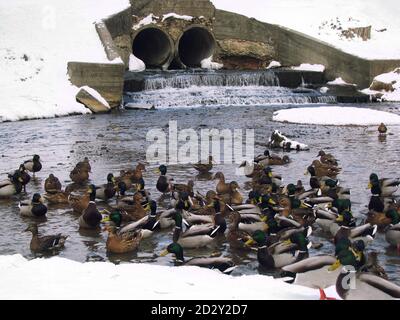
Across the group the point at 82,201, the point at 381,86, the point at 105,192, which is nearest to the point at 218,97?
the point at 381,86

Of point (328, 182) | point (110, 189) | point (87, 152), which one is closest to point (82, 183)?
point (110, 189)

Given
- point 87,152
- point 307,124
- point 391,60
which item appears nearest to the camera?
point 87,152

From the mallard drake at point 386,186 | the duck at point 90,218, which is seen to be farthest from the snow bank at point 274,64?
the duck at point 90,218

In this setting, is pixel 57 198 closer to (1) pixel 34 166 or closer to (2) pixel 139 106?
(1) pixel 34 166

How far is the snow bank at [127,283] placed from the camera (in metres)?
6.48

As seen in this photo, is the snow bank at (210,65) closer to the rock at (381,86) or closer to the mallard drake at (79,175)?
the rock at (381,86)

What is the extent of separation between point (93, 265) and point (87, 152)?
977 centimetres

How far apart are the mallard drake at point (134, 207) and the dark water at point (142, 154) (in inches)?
31.0

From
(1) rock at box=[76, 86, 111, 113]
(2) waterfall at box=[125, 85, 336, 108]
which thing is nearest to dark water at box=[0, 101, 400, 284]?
(1) rock at box=[76, 86, 111, 113]

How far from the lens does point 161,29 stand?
3488 cm

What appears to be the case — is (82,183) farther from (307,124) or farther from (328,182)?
(307,124)

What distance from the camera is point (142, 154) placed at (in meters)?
17.0

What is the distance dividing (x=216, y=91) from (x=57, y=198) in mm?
18093

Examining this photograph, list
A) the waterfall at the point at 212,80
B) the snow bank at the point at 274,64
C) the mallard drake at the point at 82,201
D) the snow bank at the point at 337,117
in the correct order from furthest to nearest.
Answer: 1. the snow bank at the point at 274,64
2. the waterfall at the point at 212,80
3. the snow bank at the point at 337,117
4. the mallard drake at the point at 82,201
